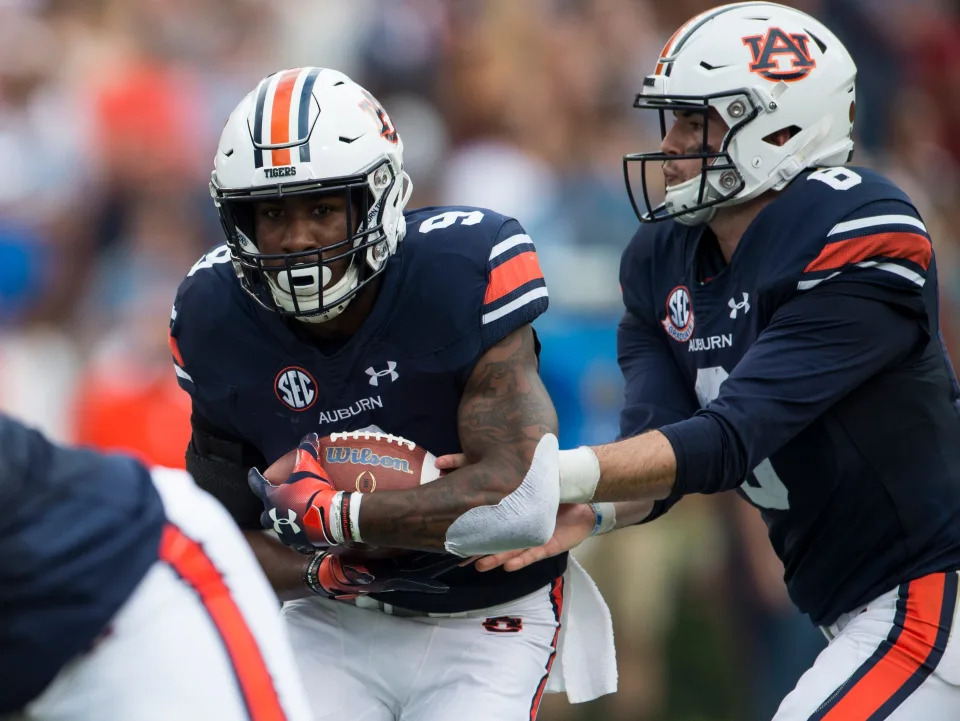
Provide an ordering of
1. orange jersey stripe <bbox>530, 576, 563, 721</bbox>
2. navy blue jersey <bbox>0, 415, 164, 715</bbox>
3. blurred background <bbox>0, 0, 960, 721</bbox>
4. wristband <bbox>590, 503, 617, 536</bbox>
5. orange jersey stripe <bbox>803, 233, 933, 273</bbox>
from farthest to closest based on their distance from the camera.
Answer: blurred background <bbox>0, 0, 960, 721</bbox> → wristband <bbox>590, 503, 617, 536</bbox> → orange jersey stripe <bbox>530, 576, 563, 721</bbox> → orange jersey stripe <bbox>803, 233, 933, 273</bbox> → navy blue jersey <bbox>0, 415, 164, 715</bbox>

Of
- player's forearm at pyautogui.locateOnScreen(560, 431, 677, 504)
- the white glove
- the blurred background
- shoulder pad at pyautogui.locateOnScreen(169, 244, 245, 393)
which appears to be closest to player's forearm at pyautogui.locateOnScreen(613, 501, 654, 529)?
player's forearm at pyautogui.locateOnScreen(560, 431, 677, 504)

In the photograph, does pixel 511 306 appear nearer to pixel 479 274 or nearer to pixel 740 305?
pixel 479 274

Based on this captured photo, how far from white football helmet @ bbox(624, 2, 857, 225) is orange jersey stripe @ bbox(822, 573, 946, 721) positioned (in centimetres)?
101

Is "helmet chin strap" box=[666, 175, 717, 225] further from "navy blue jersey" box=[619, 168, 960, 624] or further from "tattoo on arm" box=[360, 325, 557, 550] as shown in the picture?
"tattoo on arm" box=[360, 325, 557, 550]

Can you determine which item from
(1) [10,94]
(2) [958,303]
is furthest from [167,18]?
(2) [958,303]

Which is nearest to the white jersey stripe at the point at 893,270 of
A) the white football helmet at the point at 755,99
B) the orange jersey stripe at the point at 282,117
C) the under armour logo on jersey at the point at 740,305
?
the under armour logo on jersey at the point at 740,305

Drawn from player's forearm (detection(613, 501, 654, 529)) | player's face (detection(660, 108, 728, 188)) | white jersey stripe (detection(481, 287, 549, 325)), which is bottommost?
player's forearm (detection(613, 501, 654, 529))

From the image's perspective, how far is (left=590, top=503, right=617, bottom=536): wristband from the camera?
3273mm

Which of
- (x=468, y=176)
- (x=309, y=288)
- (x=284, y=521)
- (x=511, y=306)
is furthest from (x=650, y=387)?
(x=468, y=176)

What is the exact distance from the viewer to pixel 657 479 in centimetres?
292

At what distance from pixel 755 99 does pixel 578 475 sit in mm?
1066

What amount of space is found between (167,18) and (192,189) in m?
1.16

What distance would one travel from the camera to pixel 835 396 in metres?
3.00

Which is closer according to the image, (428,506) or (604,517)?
(428,506)
